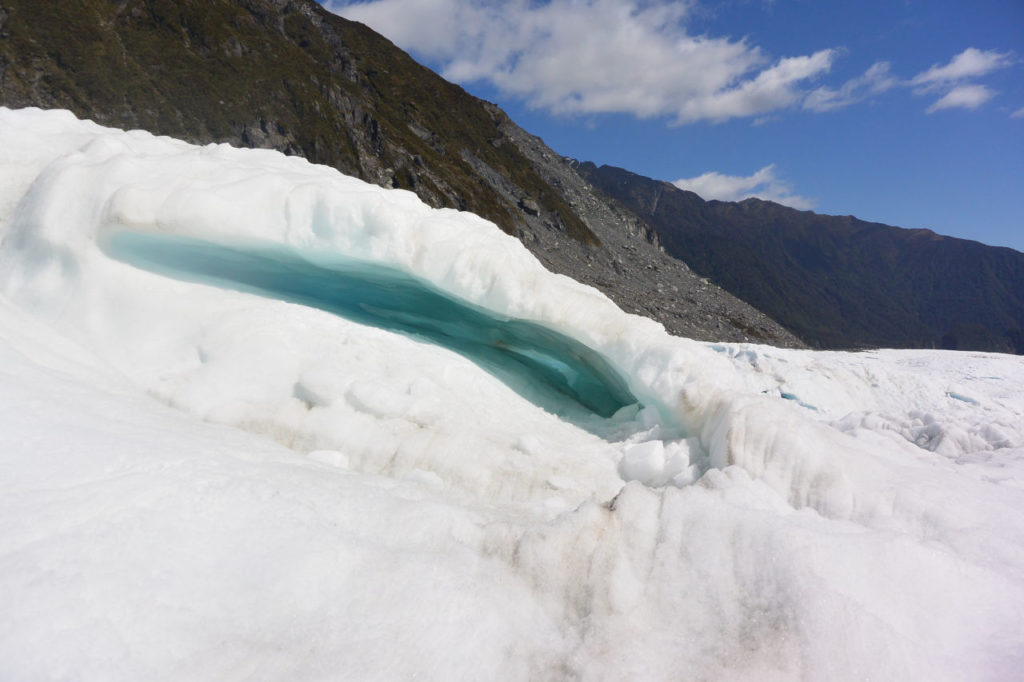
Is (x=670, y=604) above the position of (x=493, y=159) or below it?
below

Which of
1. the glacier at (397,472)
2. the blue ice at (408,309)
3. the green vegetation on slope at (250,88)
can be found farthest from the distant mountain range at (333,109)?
the glacier at (397,472)

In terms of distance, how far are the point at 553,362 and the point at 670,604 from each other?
501 centimetres

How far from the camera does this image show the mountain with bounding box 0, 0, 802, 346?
4119cm

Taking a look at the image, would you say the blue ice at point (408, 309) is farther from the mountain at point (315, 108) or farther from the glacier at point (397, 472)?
the mountain at point (315, 108)

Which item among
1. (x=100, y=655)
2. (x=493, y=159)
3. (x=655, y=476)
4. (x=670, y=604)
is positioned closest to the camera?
(x=100, y=655)

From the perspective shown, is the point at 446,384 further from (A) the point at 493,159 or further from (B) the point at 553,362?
(A) the point at 493,159

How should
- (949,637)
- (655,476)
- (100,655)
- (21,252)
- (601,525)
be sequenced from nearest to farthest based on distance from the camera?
(100,655), (949,637), (601,525), (655,476), (21,252)

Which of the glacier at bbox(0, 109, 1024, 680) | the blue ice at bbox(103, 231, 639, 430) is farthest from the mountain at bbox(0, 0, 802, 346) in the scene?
the glacier at bbox(0, 109, 1024, 680)

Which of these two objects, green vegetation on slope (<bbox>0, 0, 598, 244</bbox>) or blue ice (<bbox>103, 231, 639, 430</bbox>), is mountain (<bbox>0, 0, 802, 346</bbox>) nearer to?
green vegetation on slope (<bbox>0, 0, 598, 244</bbox>)

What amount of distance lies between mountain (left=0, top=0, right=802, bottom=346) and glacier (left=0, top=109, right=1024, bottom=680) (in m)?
35.5

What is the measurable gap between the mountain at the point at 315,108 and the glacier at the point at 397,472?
3552 centimetres

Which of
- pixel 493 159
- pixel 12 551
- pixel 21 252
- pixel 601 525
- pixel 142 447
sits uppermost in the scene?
pixel 493 159

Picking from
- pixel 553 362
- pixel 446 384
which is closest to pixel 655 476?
pixel 446 384

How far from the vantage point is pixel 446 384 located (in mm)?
5195
